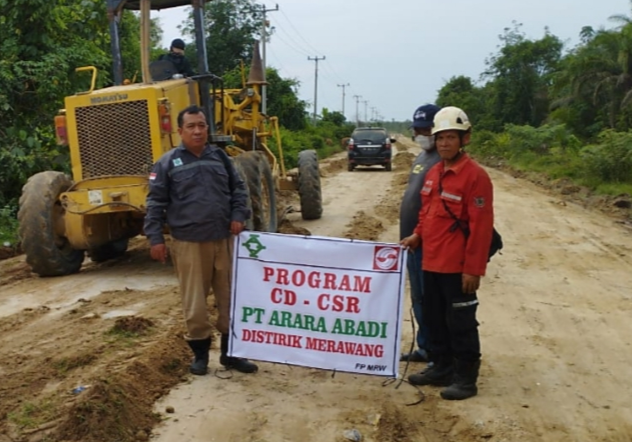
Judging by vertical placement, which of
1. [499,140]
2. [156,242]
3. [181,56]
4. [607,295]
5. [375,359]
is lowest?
[499,140]

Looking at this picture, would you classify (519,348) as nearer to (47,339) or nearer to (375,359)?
(375,359)

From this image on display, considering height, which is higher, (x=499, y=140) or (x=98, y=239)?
(x=98, y=239)

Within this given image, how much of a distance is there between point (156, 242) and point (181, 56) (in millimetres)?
4702

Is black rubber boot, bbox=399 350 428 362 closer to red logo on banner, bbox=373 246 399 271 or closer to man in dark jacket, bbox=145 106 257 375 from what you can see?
red logo on banner, bbox=373 246 399 271

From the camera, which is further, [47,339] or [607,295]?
[607,295]

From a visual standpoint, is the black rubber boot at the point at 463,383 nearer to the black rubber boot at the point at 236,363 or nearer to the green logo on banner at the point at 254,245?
the black rubber boot at the point at 236,363

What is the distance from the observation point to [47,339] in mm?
6457

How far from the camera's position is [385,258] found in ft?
16.7

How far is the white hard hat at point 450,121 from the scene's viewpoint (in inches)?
193

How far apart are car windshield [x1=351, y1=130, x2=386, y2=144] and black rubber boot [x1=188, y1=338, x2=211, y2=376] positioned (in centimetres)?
2481

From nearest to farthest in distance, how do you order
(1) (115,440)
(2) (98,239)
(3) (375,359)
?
(1) (115,440) < (3) (375,359) < (2) (98,239)

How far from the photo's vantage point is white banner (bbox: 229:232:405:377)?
5082 millimetres

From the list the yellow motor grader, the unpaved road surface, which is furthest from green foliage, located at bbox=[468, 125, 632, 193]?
the yellow motor grader

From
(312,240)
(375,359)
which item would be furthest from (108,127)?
(375,359)
